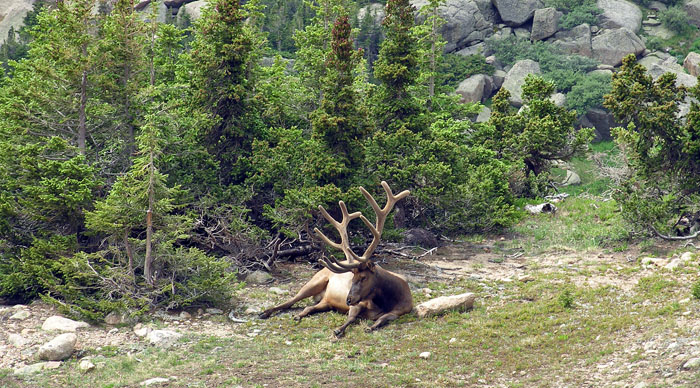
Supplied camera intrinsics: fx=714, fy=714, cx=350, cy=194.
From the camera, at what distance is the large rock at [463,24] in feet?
194

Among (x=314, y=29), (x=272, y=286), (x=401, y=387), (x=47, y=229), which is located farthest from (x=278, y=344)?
(x=314, y=29)

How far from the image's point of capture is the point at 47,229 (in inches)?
618

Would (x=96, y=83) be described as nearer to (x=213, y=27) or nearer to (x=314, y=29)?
(x=213, y=27)

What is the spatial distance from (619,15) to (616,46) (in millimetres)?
Result: 4560

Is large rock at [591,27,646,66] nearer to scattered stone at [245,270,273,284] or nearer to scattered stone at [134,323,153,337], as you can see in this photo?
scattered stone at [245,270,273,284]

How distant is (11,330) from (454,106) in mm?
18728

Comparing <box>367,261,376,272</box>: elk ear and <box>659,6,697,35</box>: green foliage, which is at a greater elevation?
<box>659,6,697,35</box>: green foliage

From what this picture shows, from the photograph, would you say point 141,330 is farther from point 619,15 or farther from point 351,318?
point 619,15

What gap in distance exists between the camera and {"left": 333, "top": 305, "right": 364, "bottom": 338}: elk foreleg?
1265 centimetres

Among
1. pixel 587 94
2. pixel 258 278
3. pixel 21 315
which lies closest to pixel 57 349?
pixel 21 315

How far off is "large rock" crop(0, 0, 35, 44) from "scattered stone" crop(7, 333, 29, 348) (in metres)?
52.8

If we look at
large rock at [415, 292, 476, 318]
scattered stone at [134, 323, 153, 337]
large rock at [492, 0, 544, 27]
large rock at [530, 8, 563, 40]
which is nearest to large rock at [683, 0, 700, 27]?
large rock at [530, 8, 563, 40]

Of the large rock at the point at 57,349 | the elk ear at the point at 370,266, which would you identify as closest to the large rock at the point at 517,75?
the elk ear at the point at 370,266

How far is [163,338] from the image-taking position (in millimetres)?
12367
